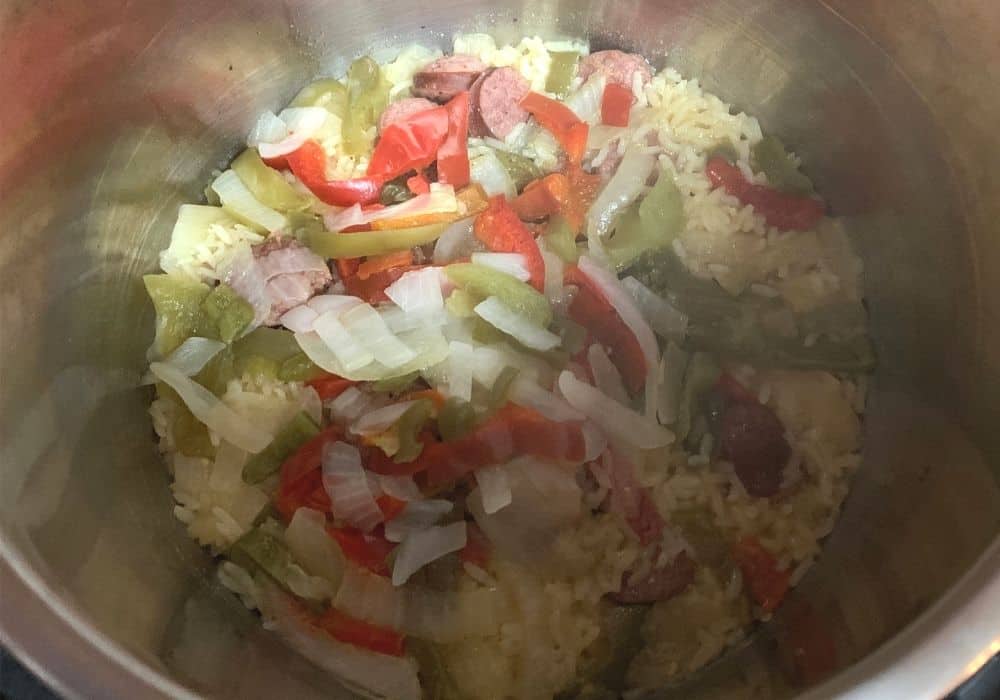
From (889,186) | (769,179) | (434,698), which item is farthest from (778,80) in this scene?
(434,698)

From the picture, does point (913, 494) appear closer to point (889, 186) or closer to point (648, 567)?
point (648, 567)

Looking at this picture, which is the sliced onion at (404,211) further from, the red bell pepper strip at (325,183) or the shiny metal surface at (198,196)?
the shiny metal surface at (198,196)

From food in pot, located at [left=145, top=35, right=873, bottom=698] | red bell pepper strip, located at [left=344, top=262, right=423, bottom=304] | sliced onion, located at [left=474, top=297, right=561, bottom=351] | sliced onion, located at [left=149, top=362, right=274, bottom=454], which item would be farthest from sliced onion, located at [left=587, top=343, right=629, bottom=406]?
sliced onion, located at [left=149, top=362, right=274, bottom=454]

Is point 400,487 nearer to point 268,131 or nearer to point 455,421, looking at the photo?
point 455,421

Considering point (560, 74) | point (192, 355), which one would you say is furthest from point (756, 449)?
point (192, 355)

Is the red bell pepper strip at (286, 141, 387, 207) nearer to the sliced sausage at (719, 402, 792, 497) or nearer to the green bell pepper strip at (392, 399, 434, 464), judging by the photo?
the green bell pepper strip at (392, 399, 434, 464)

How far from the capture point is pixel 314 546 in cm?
223

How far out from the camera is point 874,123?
2.54 m

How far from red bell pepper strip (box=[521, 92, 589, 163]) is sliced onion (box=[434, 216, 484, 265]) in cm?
47

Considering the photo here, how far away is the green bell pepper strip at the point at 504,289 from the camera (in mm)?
2424

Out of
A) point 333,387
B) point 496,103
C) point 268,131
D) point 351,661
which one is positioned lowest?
point 351,661

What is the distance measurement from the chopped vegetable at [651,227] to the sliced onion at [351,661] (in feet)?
4.55

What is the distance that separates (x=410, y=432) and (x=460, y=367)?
0.26 metres

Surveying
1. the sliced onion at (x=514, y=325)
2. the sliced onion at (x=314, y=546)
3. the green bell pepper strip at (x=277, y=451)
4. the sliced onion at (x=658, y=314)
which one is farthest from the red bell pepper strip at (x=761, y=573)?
the green bell pepper strip at (x=277, y=451)
